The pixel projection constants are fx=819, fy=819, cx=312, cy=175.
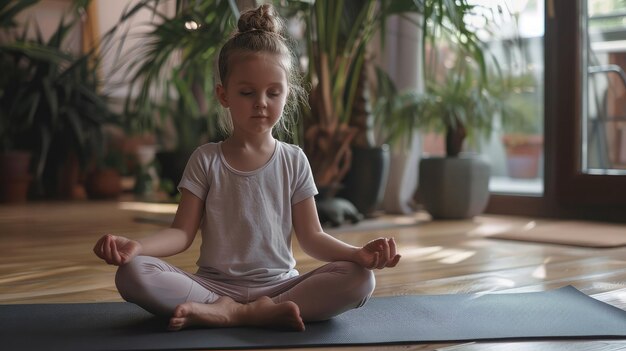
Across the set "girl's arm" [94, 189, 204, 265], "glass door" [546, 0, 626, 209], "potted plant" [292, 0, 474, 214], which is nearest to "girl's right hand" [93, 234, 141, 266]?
"girl's arm" [94, 189, 204, 265]

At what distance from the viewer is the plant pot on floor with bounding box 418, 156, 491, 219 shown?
3.41 metres

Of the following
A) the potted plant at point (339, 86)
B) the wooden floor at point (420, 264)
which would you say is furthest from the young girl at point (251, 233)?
the potted plant at point (339, 86)

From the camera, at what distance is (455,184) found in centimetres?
340

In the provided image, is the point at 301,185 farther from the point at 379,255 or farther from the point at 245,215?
the point at 379,255

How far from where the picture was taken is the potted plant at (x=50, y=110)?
4359 mm

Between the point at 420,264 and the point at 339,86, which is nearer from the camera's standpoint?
the point at 420,264

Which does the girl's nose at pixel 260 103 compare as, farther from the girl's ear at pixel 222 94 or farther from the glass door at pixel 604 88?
the glass door at pixel 604 88

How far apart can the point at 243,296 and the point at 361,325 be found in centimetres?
20

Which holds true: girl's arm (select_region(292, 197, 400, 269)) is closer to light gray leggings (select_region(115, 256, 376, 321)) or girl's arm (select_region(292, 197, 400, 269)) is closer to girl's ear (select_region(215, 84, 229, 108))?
light gray leggings (select_region(115, 256, 376, 321))

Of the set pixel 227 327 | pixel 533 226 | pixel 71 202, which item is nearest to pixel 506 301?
pixel 227 327

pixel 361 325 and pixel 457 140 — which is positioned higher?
pixel 457 140

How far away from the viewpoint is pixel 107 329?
4.16ft

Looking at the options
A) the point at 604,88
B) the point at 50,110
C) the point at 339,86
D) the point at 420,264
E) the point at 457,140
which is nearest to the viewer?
the point at 420,264

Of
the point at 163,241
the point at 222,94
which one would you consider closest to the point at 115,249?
the point at 163,241
